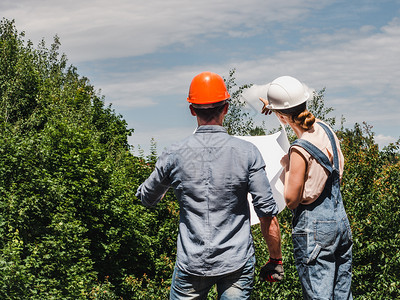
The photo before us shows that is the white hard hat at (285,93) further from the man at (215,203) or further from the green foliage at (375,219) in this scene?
the green foliage at (375,219)

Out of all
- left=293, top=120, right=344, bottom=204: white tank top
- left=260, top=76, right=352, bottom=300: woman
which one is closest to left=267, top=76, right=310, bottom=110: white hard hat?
left=260, top=76, right=352, bottom=300: woman

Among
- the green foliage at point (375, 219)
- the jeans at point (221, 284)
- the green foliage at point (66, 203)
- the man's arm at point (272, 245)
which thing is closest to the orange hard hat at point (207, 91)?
the man's arm at point (272, 245)

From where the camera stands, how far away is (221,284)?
8.79ft

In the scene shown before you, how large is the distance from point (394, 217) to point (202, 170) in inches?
257

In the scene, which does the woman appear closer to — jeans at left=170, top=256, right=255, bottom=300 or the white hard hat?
the white hard hat

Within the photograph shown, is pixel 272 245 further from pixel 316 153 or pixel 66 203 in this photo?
pixel 66 203

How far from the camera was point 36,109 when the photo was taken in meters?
30.0

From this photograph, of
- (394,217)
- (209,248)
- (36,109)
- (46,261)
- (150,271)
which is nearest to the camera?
(209,248)

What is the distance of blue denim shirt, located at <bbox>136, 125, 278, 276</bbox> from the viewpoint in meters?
2.60

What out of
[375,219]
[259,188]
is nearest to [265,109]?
[259,188]

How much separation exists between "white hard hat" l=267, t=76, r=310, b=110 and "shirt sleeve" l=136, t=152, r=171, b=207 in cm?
79

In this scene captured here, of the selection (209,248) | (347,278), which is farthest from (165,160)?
(347,278)

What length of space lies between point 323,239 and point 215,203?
2.49 ft

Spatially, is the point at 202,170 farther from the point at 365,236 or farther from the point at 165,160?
the point at 365,236
